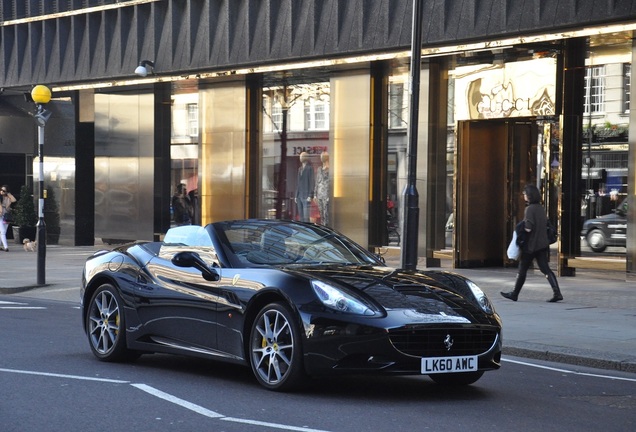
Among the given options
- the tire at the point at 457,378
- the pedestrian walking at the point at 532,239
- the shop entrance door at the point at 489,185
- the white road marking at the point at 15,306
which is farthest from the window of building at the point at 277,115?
the tire at the point at 457,378

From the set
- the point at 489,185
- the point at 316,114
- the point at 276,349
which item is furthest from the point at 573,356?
the point at 316,114

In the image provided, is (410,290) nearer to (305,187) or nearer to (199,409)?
(199,409)

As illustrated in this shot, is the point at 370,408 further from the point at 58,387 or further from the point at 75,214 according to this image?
the point at 75,214

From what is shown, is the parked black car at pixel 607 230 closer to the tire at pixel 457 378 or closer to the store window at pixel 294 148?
the store window at pixel 294 148

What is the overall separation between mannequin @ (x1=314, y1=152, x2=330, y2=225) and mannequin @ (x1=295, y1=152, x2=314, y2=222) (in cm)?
23

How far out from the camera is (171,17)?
90.8ft

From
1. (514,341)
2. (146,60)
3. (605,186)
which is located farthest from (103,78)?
(514,341)

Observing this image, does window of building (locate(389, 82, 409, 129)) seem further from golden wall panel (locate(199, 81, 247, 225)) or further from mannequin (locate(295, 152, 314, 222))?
golden wall panel (locate(199, 81, 247, 225))

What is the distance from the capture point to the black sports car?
7.79 m

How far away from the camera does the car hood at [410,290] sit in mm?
7961

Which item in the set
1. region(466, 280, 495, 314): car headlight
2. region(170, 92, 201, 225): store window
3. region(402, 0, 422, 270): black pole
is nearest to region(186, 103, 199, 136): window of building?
region(170, 92, 201, 225): store window

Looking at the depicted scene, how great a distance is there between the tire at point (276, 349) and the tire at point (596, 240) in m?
13.2

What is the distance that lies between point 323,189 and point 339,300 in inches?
681

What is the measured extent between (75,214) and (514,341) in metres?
22.4
